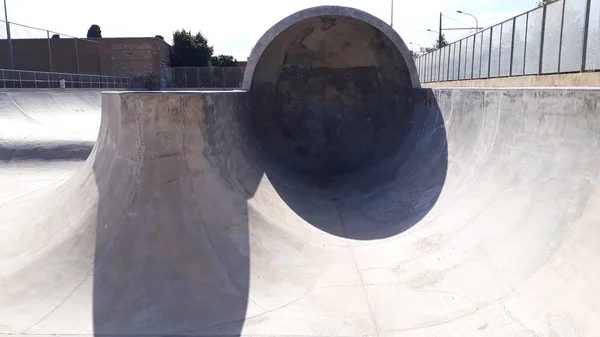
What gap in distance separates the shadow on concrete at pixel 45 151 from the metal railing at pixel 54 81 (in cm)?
1311

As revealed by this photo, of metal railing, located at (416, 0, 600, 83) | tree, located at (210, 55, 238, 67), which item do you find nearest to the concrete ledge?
metal railing, located at (416, 0, 600, 83)

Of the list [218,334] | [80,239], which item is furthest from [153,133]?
[218,334]

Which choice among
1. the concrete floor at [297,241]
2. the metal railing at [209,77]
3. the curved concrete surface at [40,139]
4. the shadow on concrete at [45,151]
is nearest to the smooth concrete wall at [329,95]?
the concrete floor at [297,241]

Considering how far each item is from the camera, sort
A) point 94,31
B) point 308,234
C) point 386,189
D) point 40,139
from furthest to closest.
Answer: point 94,31 → point 40,139 → point 386,189 → point 308,234

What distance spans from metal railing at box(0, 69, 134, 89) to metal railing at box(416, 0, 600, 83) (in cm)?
2143

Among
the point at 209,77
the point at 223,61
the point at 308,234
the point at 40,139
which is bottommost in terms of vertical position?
the point at 308,234

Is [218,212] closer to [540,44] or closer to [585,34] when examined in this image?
[585,34]

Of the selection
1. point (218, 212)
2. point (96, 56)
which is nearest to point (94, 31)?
point (96, 56)

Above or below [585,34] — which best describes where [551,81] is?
below

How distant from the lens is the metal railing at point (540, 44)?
8.82 meters

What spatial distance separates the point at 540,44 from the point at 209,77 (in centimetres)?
3443

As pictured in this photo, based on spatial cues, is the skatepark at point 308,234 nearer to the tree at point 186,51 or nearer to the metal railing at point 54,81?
the metal railing at point 54,81

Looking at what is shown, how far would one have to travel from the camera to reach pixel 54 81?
28.0 m

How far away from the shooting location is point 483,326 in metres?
4.05
